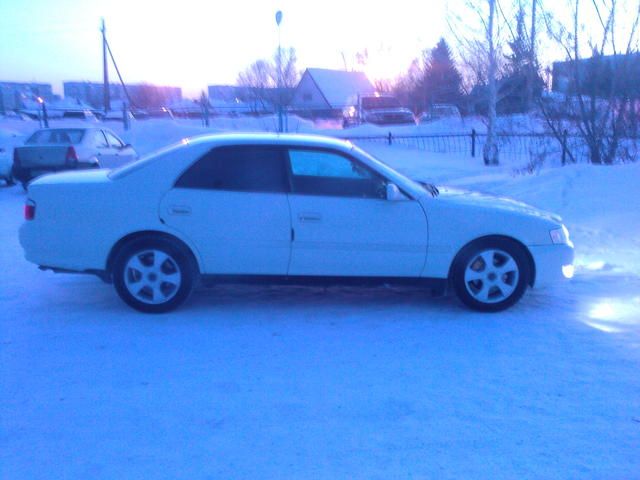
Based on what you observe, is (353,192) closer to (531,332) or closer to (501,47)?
(531,332)

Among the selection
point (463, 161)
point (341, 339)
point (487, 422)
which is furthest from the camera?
point (463, 161)

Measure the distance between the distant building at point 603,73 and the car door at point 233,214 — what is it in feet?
36.7

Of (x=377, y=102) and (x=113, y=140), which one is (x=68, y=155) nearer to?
(x=113, y=140)

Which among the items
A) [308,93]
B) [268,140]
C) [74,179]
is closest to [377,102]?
[308,93]

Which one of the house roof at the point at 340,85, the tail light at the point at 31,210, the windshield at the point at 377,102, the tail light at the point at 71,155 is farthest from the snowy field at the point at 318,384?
the house roof at the point at 340,85

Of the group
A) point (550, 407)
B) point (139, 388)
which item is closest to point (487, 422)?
point (550, 407)

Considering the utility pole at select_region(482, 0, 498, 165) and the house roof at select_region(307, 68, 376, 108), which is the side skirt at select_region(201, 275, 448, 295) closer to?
the utility pole at select_region(482, 0, 498, 165)

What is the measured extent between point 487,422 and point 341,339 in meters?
1.63

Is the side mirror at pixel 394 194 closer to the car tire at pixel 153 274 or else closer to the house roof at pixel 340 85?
the car tire at pixel 153 274

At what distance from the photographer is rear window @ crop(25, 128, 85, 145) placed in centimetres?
1512

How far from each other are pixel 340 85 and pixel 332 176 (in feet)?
156

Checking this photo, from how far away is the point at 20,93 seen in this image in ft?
164

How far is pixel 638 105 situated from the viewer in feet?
49.8

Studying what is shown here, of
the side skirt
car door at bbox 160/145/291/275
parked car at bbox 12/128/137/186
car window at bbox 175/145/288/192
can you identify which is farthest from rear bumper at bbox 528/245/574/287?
parked car at bbox 12/128/137/186
